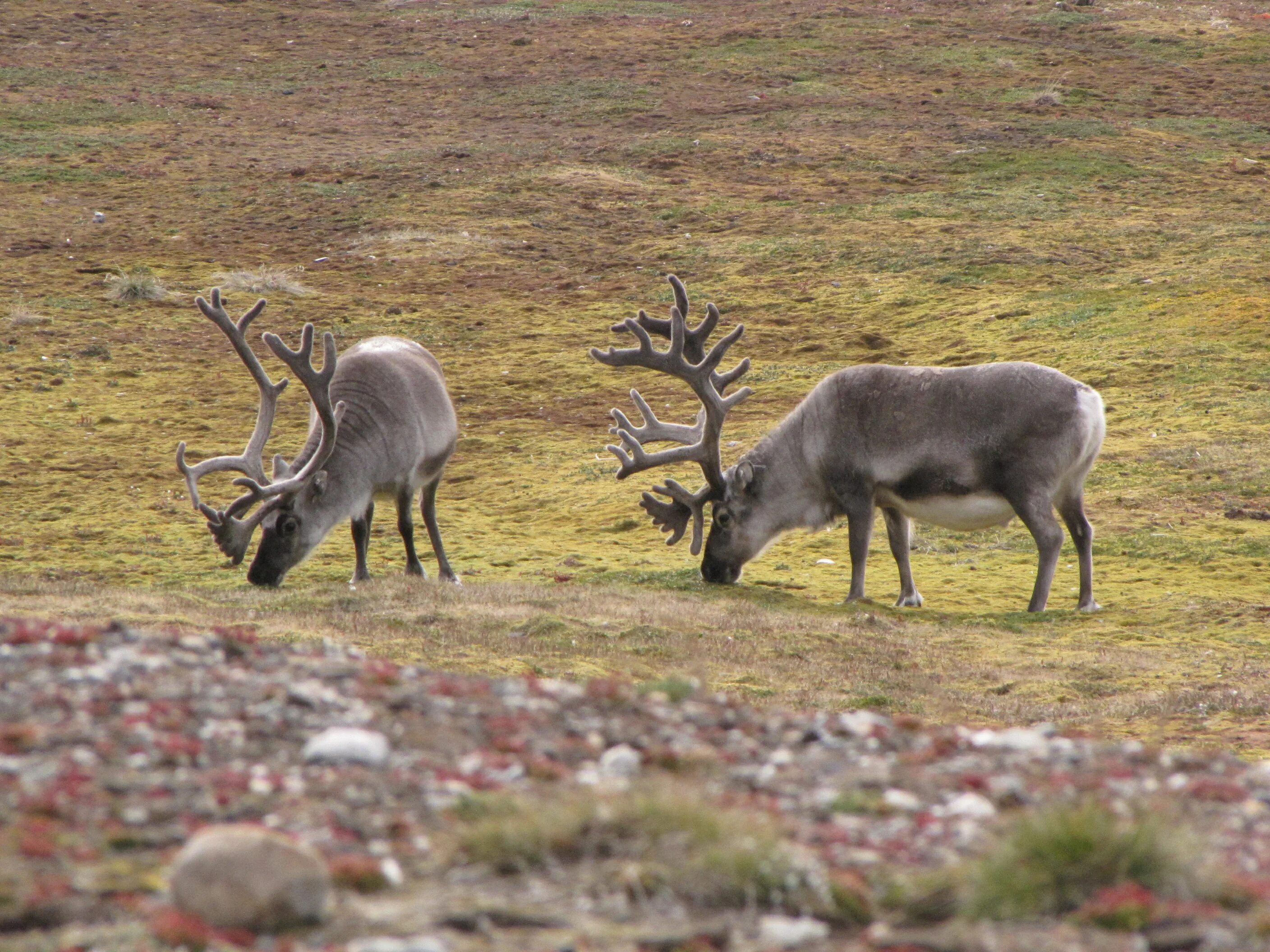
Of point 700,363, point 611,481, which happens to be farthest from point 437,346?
point 700,363

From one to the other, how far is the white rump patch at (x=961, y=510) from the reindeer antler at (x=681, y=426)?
1.92 meters

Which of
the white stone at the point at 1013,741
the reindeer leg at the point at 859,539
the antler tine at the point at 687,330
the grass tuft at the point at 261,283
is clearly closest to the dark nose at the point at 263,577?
the antler tine at the point at 687,330

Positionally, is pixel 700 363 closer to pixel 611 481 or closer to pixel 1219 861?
pixel 611 481

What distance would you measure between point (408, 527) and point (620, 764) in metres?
10.0

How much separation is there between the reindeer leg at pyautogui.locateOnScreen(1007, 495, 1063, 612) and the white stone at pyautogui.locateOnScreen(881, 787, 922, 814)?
9248 mm

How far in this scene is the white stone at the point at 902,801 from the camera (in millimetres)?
5391

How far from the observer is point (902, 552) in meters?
15.5

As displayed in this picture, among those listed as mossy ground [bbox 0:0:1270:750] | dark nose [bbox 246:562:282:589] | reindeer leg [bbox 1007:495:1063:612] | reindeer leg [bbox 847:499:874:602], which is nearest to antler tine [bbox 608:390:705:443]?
Result: mossy ground [bbox 0:0:1270:750]

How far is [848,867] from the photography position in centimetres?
482

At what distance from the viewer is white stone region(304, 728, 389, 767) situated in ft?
18.1

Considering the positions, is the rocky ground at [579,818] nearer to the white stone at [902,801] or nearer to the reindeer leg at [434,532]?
the white stone at [902,801]

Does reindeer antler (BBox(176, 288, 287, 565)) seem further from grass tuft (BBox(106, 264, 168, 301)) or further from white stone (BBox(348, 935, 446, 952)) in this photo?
grass tuft (BBox(106, 264, 168, 301))

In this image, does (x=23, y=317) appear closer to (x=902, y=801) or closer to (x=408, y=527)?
(x=408, y=527)

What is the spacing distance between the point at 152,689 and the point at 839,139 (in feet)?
124
